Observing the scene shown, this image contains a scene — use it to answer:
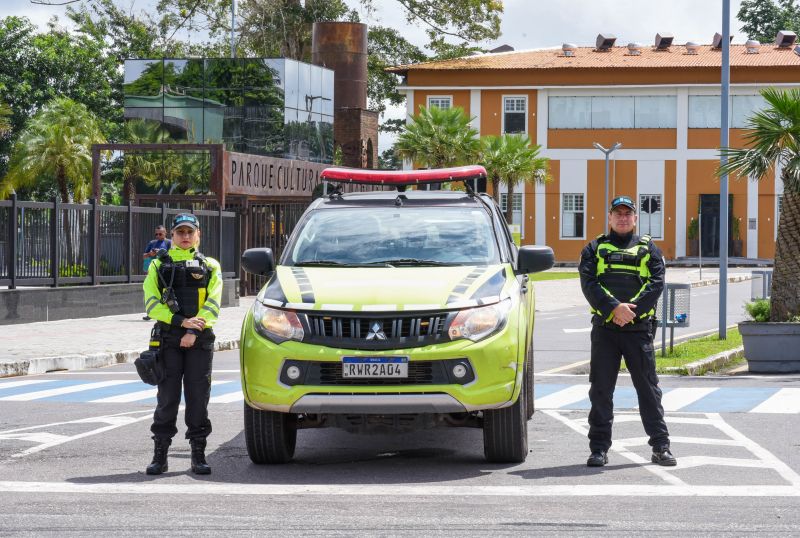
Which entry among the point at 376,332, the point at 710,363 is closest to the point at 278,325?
the point at 376,332

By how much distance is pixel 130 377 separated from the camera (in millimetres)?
16859

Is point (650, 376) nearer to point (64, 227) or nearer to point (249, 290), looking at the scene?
point (64, 227)

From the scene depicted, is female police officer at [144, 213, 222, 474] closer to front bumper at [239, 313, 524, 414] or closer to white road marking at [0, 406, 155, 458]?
front bumper at [239, 313, 524, 414]

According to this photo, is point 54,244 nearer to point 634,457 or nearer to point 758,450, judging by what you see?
point 634,457

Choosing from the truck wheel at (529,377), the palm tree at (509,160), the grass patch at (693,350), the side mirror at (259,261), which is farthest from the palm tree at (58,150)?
the side mirror at (259,261)

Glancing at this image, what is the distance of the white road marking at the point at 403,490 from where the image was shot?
26.7 ft

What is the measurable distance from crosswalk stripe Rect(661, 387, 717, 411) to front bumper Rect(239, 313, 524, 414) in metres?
4.71

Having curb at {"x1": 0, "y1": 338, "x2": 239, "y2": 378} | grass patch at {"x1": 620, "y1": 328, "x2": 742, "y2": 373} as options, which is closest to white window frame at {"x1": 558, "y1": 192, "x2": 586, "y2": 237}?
grass patch at {"x1": 620, "y1": 328, "x2": 742, "y2": 373}

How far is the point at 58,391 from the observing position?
15070 millimetres

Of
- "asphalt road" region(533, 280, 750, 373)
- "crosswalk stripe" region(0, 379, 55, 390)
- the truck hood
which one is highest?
the truck hood

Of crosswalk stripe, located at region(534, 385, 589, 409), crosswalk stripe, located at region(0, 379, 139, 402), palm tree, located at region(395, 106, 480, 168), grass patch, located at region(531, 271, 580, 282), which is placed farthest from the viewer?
palm tree, located at region(395, 106, 480, 168)

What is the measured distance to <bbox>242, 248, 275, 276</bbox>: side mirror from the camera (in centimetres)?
967

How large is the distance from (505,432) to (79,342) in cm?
1315

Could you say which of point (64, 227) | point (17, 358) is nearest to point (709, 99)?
point (64, 227)
